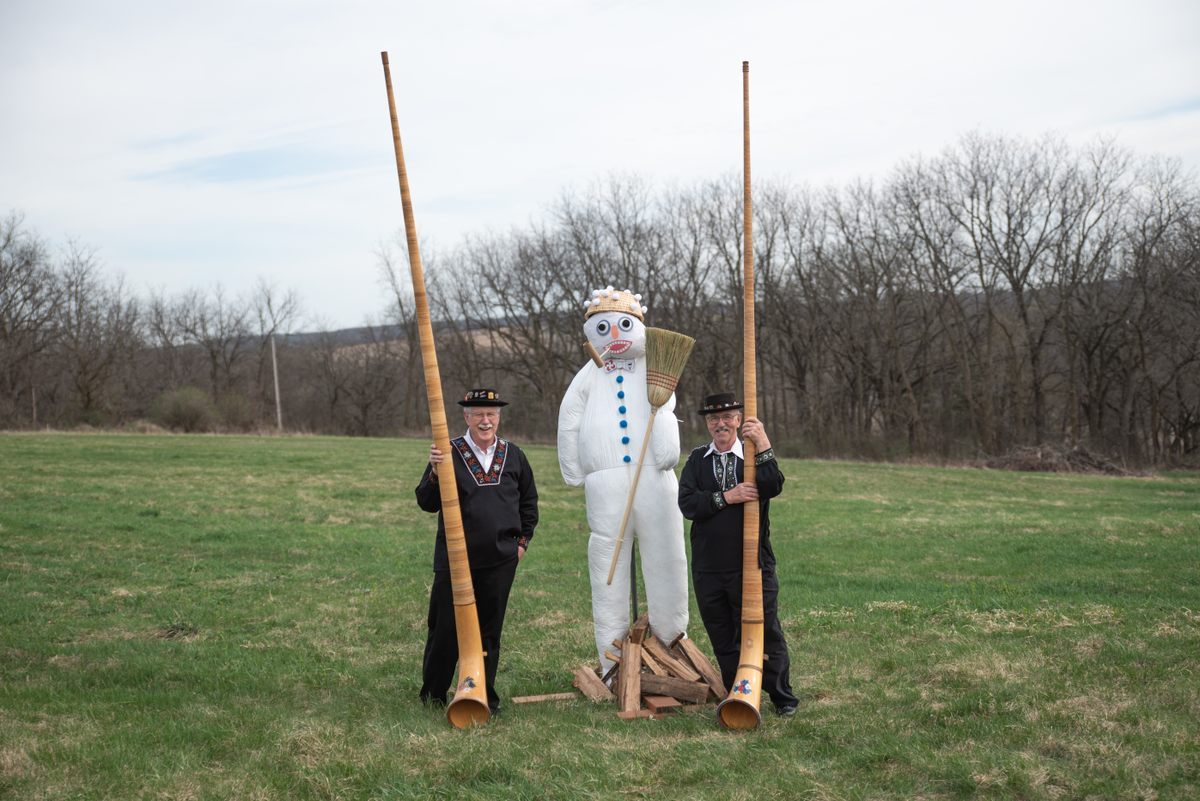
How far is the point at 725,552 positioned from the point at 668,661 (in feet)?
3.16

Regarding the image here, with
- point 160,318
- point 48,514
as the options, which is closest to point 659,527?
point 48,514

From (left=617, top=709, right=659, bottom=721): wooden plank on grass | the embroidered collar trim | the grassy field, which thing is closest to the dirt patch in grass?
the grassy field

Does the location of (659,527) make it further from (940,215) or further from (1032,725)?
(940,215)

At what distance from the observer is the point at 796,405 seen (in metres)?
41.0

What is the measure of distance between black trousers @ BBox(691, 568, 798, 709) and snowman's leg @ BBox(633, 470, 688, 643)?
20.5 inches

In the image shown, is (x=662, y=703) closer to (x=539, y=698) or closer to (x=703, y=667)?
(x=703, y=667)

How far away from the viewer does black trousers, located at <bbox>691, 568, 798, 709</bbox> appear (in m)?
6.18

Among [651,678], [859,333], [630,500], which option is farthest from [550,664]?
[859,333]

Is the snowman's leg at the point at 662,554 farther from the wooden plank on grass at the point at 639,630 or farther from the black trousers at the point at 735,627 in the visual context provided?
the black trousers at the point at 735,627

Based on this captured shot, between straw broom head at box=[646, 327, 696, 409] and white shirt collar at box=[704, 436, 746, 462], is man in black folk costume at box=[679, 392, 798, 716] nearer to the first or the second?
white shirt collar at box=[704, 436, 746, 462]

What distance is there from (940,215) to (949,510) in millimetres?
20472

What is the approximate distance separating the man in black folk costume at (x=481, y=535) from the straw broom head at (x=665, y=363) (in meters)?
1.05

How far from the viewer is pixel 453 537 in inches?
240

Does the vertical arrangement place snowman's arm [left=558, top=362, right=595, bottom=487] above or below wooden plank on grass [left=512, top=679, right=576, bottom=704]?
above
